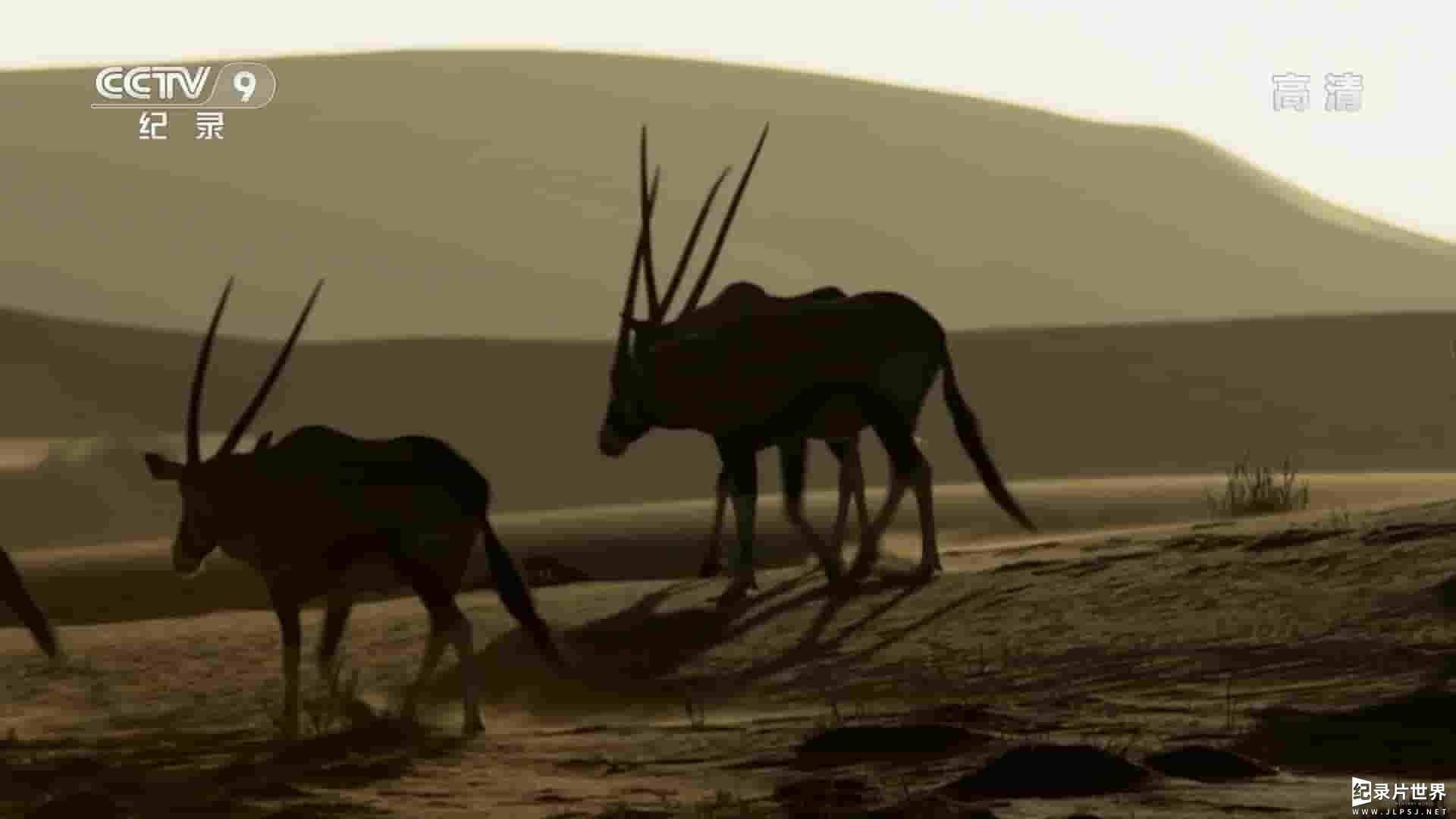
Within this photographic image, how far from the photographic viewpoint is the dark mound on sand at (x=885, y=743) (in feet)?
26.5

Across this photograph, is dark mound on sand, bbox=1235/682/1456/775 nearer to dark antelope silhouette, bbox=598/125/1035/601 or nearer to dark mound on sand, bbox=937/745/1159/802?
dark mound on sand, bbox=937/745/1159/802

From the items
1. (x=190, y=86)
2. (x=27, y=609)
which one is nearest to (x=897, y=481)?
(x=27, y=609)

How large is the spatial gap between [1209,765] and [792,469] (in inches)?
204

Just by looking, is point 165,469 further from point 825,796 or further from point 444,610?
point 825,796

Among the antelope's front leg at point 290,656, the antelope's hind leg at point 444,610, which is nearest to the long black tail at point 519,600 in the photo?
the antelope's hind leg at point 444,610

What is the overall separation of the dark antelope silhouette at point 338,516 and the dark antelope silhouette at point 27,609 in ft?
6.08

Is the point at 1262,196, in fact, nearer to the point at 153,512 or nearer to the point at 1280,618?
the point at 153,512

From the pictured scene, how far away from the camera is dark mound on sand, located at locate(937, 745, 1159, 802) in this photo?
287 inches


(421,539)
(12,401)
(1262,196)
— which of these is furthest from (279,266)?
(421,539)

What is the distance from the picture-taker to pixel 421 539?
9359 mm

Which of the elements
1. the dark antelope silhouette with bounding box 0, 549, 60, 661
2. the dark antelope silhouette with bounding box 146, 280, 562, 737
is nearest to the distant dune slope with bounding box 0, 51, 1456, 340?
the dark antelope silhouette with bounding box 0, 549, 60, 661

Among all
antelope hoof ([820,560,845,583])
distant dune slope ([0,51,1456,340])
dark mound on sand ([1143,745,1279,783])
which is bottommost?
dark mound on sand ([1143,745,1279,783])

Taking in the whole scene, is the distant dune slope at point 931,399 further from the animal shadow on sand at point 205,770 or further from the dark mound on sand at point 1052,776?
the dark mound on sand at point 1052,776

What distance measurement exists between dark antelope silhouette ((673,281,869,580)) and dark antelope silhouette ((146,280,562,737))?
2885 mm
